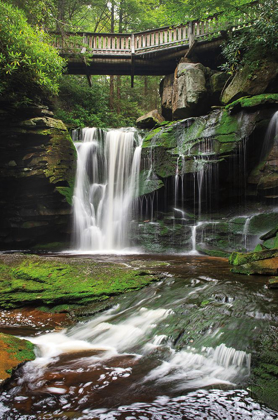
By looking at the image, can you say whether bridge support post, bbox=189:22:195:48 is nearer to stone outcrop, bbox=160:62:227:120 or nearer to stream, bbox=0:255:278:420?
stone outcrop, bbox=160:62:227:120

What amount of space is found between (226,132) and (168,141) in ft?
8.46

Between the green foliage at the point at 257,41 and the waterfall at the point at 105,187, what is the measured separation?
5.83 meters

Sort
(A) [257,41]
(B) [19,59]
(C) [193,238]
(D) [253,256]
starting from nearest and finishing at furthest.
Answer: (D) [253,256], (B) [19,59], (A) [257,41], (C) [193,238]

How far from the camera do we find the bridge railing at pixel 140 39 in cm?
1502

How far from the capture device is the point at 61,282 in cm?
551

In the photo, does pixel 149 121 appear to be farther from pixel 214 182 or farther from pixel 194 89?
pixel 214 182

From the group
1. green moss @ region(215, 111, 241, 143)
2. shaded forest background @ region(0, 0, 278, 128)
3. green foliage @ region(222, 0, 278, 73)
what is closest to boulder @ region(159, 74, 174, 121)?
shaded forest background @ region(0, 0, 278, 128)

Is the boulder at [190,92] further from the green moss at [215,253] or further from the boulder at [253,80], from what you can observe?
the green moss at [215,253]

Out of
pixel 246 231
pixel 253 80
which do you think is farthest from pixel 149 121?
pixel 246 231

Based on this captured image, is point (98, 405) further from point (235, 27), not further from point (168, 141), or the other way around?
point (235, 27)

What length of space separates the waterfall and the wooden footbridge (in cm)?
558

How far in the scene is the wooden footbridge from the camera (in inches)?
600

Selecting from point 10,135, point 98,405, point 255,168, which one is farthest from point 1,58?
point 98,405

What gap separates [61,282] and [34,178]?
7172 millimetres
